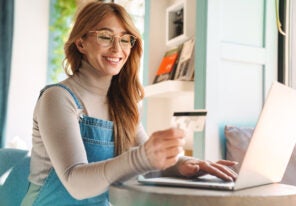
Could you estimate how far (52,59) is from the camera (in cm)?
472

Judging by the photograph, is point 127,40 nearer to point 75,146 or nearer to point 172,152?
point 75,146

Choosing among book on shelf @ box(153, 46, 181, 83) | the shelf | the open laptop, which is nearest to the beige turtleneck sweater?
the open laptop

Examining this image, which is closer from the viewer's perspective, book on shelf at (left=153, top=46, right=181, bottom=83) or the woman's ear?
the woman's ear

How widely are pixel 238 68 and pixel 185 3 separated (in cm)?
60

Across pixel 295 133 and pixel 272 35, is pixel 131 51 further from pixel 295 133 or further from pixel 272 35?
pixel 272 35

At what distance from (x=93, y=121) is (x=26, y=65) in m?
3.54

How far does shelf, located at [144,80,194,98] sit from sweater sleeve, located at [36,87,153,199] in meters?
1.28

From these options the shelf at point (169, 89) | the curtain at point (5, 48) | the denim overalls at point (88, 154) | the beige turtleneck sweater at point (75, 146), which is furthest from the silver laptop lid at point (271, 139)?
the curtain at point (5, 48)

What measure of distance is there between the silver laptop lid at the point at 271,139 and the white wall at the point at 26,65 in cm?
376

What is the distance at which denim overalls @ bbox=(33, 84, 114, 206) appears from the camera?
122 centimetres

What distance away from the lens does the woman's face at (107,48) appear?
1.30 metres

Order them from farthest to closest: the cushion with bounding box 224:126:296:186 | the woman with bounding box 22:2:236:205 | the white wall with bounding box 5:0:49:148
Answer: the white wall with bounding box 5:0:49:148 → the cushion with bounding box 224:126:296:186 → the woman with bounding box 22:2:236:205

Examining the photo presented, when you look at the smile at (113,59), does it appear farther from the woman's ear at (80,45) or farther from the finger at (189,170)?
the finger at (189,170)

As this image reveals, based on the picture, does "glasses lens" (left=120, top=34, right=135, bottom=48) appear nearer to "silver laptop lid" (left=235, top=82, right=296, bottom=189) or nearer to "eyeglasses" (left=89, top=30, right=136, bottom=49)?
"eyeglasses" (left=89, top=30, right=136, bottom=49)
